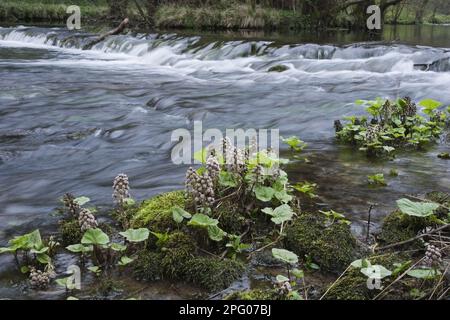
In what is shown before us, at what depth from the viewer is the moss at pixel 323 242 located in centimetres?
318

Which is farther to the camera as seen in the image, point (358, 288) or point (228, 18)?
point (228, 18)

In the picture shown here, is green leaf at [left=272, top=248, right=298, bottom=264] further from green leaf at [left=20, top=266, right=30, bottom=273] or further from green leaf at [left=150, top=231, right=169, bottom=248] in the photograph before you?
green leaf at [left=20, top=266, right=30, bottom=273]

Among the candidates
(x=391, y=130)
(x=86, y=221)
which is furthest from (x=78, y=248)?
(x=391, y=130)

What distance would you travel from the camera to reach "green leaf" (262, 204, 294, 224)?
3.44 m

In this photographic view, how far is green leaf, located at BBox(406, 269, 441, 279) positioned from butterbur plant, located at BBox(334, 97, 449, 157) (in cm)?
307

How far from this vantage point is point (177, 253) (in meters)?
3.14

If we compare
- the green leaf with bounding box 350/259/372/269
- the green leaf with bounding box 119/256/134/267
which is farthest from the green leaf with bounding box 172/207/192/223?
the green leaf with bounding box 350/259/372/269

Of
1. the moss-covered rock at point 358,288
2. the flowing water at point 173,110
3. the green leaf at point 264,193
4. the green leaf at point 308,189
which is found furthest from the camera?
the flowing water at point 173,110

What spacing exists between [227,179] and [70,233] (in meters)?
1.19

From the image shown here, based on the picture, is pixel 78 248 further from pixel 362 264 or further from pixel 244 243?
pixel 362 264

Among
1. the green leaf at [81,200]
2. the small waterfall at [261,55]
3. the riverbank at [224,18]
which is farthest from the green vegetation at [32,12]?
the green leaf at [81,200]

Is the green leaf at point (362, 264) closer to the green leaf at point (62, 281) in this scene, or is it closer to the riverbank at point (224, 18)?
the green leaf at point (62, 281)

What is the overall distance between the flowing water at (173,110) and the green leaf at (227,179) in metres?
0.94

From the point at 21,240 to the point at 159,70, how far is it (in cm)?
1369
